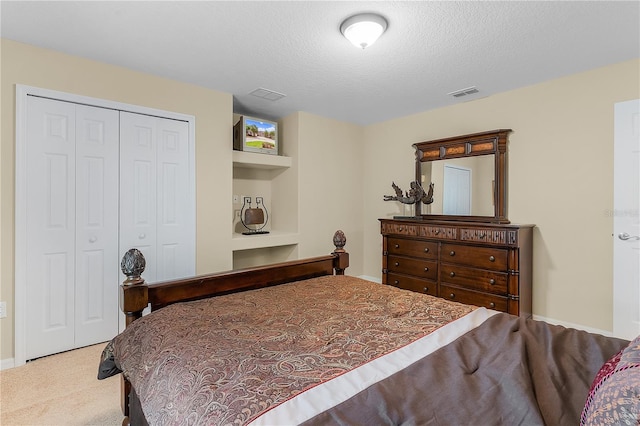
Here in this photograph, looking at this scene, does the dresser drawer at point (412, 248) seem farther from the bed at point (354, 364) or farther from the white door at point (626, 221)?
the bed at point (354, 364)

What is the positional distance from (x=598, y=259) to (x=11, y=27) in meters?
5.15

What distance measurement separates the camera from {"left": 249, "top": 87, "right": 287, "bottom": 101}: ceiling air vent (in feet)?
11.4

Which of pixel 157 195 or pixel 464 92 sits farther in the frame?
pixel 464 92

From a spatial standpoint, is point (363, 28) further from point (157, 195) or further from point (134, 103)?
point (157, 195)

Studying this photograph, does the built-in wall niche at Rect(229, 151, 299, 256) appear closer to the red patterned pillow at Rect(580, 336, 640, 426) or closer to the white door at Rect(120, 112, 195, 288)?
the white door at Rect(120, 112, 195, 288)

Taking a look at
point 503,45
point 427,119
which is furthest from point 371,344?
point 427,119

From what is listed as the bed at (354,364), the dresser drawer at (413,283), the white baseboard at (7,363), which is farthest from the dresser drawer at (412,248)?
the white baseboard at (7,363)

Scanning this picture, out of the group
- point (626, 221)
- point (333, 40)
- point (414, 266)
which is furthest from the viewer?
point (414, 266)

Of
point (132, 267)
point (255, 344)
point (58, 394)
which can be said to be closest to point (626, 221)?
point (255, 344)

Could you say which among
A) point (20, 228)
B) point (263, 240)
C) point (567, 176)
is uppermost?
point (567, 176)

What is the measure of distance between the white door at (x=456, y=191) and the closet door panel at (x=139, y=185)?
332 centimetres

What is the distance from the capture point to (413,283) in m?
3.76

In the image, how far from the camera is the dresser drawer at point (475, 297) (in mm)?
3057

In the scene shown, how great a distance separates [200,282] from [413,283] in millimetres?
2674
